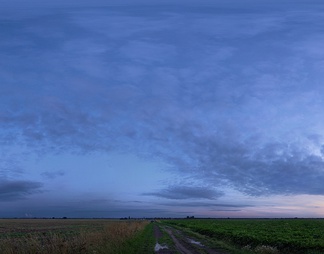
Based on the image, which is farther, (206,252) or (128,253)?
(206,252)

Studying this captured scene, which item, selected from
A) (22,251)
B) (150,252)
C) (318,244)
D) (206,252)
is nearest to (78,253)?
(22,251)

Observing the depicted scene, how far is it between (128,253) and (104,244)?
178cm

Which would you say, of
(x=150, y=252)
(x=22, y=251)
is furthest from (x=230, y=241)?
(x=22, y=251)

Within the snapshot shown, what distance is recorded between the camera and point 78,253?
596 inches

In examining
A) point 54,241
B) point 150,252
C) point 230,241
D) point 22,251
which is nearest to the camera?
point 22,251

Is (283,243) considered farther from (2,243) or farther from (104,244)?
(2,243)

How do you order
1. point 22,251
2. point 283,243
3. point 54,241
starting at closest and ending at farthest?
1. point 22,251
2. point 54,241
3. point 283,243

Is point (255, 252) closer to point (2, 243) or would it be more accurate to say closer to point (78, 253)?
point (78, 253)

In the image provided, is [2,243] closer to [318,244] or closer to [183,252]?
[183,252]

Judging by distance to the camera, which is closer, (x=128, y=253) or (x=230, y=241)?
(x=128, y=253)

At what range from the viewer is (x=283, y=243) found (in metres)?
25.6

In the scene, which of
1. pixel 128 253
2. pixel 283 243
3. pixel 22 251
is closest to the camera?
pixel 22 251

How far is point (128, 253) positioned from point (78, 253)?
17.7ft

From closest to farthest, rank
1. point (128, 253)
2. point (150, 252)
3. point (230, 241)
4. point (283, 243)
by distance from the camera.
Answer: point (128, 253) < point (150, 252) < point (283, 243) < point (230, 241)
